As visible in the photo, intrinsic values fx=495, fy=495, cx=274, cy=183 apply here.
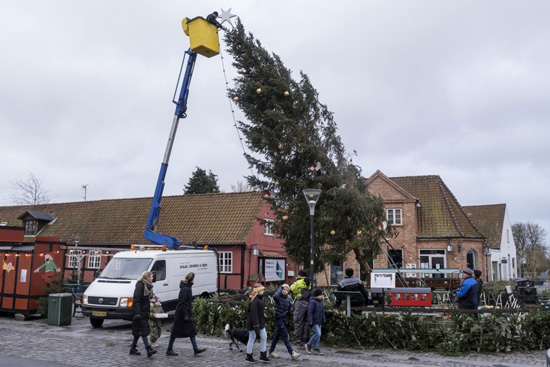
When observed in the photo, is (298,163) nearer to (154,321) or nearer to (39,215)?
(154,321)

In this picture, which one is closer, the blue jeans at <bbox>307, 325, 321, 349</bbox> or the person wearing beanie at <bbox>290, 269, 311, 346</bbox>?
the blue jeans at <bbox>307, 325, 321, 349</bbox>

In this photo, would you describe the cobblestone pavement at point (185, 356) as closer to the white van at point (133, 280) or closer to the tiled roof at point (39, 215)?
the white van at point (133, 280)

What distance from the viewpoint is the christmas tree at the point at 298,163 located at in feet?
49.1

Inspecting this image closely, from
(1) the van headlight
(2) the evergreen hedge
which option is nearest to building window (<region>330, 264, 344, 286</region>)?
(1) the van headlight

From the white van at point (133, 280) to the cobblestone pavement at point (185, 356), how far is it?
1118mm

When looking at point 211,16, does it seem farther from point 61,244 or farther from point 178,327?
point 178,327

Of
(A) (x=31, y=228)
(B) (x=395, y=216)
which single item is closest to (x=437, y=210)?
(B) (x=395, y=216)

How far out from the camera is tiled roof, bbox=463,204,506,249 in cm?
3540

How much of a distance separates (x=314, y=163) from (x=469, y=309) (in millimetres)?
6304

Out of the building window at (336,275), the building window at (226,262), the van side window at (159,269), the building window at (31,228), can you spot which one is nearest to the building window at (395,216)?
the building window at (336,275)

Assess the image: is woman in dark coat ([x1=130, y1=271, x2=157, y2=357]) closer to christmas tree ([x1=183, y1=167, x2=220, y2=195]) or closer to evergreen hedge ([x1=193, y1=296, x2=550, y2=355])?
evergreen hedge ([x1=193, y1=296, x2=550, y2=355])

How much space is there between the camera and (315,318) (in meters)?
10.9

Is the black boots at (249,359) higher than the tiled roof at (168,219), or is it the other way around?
the tiled roof at (168,219)

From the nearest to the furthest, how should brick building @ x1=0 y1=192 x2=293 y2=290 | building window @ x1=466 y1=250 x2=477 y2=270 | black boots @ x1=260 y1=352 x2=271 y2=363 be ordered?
black boots @ x1=260 y1=352 x2=271 y2=363, brick building @ x1=0 y1=192 x2=293 y2=290, building window @ x1=466 y1=250 x2=477 y2=270
